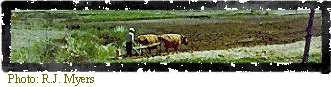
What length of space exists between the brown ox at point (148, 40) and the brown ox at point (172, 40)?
0.07 ft

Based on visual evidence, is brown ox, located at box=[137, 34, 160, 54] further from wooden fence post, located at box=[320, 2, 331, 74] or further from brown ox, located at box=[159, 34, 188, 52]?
wooden fence post, located at box=[320, 2, 331, 74]

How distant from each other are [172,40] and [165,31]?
0.13 feet

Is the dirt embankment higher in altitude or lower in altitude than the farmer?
higher

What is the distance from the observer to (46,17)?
3.87 metres

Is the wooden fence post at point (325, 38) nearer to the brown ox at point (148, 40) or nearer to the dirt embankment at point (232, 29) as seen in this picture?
the dirt embankment at point (232, 29)

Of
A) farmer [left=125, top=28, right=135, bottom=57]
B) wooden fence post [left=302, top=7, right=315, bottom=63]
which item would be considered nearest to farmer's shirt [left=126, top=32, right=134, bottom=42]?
farmer [left=125, top=28, right=135, bottom=57]

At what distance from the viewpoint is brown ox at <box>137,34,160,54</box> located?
3875mm

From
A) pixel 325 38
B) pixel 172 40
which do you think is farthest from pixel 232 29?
pixel 325 38

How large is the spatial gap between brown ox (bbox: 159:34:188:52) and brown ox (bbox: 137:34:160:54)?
0.02 meters

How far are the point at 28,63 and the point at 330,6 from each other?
41.1 inches

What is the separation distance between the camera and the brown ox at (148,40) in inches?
153

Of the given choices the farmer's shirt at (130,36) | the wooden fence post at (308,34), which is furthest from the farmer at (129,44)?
the wooden fence post at (308,34)

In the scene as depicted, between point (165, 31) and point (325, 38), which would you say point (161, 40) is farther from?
point (325, 38)

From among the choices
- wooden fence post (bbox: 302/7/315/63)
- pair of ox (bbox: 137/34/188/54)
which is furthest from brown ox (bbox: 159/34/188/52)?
wooden fence post (bbox: 302/7/315/63)
